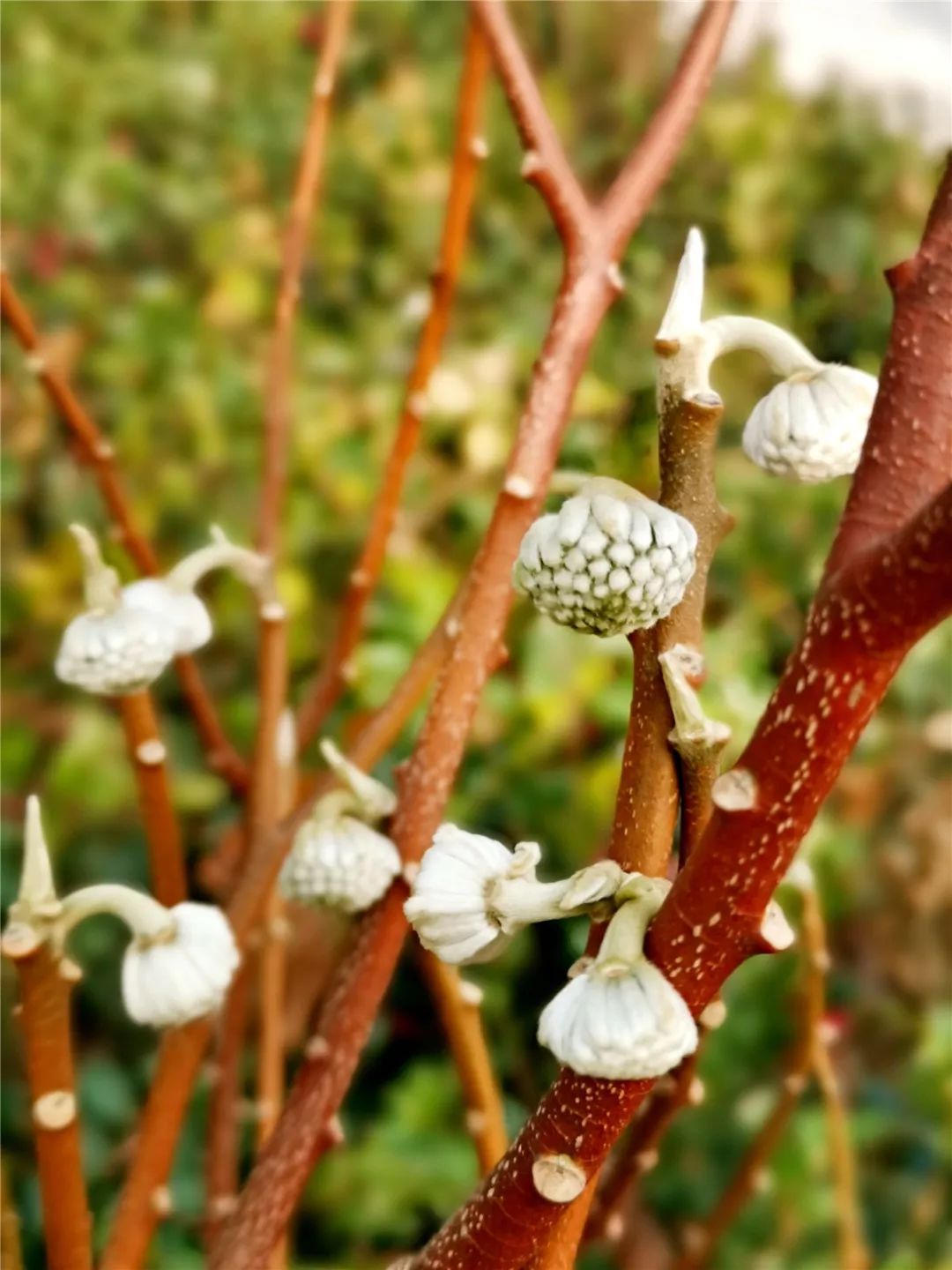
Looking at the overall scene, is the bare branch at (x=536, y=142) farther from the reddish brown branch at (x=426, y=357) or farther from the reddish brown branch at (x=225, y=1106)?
the reddish brown branch at (x=225, y=1106)

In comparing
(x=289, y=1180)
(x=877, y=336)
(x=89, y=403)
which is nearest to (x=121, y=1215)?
(x=289, y=1180)

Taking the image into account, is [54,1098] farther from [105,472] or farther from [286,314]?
[286,314]

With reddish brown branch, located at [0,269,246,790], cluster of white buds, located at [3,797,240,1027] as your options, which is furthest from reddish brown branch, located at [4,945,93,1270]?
reddish brown branch, located at [0,269,246,790]

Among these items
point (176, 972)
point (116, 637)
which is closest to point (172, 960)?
point (176, 972)

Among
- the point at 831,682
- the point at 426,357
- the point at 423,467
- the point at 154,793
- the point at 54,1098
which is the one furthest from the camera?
the point at 423,467

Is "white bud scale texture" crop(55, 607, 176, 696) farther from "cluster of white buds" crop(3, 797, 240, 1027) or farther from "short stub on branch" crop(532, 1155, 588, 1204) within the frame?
"short stub on branch" crop(532, 1155, 588, 1204)
